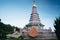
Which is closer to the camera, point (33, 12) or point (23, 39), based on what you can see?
point (23, 39)

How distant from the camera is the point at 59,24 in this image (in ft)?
73.2

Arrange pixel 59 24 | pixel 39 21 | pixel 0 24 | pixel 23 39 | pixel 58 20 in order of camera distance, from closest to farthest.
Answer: pixel 59 24 → pixel 58 20 → pixel 23 39 → pixel 0 24 → pixel 39 21

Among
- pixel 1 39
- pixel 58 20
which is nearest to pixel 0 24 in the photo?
pixel 1 39

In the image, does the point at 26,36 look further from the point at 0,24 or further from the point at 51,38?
the point at 0,24

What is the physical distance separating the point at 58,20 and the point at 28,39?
8.16 meters

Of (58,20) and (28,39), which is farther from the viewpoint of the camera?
(28,39)

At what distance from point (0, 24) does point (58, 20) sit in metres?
15.1

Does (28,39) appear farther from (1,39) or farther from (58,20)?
(58,20)

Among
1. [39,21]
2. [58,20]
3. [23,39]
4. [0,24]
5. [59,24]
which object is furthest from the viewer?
[39,21]

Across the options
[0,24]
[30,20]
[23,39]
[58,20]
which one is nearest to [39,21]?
[30,20]

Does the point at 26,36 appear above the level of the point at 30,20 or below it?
below

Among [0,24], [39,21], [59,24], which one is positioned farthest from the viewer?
[39,21]

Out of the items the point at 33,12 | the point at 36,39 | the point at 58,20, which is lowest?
the point at 36,39

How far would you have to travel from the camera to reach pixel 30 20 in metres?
42.1
